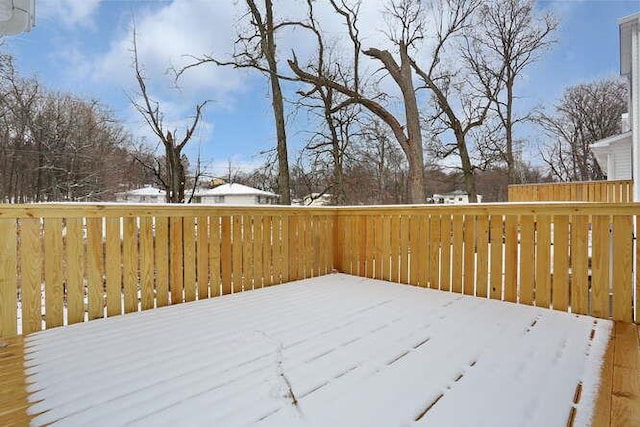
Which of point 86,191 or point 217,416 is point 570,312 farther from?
point 86,191

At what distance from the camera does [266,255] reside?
397 cm

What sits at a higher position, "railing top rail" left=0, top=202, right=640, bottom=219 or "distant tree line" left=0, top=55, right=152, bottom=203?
"distant tree line" left=0, top=55, right=152, bottom=203

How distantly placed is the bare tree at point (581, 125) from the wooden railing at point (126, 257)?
58.2ft

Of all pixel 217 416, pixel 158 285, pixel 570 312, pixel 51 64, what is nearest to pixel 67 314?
pixel 158 285

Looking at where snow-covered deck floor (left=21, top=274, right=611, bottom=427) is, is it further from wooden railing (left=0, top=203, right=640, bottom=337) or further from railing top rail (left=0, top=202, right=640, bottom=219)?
railing top rail (left=0, top=202, right=640, bottom=219)

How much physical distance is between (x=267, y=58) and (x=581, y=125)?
750 inches

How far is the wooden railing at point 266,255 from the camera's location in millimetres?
2617

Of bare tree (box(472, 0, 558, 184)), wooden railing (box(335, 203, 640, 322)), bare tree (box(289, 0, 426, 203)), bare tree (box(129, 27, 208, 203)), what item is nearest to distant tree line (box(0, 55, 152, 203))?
bare tree (box(129, 27, 208, 203))

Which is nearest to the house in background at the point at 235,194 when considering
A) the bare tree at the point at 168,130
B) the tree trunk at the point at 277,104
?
the bare tree at the point at 168,130

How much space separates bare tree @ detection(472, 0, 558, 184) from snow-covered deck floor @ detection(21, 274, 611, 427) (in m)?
12.3

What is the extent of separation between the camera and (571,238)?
2.99 m

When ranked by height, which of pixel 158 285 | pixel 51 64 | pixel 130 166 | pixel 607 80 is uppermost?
pixel 607 80

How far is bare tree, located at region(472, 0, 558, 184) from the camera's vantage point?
12.3 meters

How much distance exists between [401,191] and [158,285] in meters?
12.8
